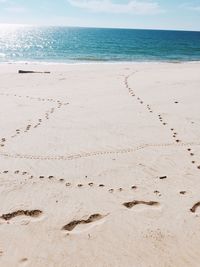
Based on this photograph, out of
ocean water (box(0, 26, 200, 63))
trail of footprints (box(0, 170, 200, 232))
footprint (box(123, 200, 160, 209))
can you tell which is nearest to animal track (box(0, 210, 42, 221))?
trail of footprints (box(0, 170, 200, 232))

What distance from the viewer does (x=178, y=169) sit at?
27.4 feet

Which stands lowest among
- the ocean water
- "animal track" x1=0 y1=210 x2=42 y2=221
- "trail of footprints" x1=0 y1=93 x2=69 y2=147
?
"animal track" x1=0 y1=210 x2=42 y2=221

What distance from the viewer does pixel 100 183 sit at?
25.3 feet

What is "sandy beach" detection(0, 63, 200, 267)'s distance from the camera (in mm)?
5664

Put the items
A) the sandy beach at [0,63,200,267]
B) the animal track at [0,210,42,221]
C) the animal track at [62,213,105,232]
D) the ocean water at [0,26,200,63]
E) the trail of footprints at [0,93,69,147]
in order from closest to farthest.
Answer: the sandy beach at [0,63,200,267] → the animal track at [62,213,105,232] → the animal track at [0,210,42,221] → the trail of footprints at [0,93,69,147] → the ocean water at [0,26,200,63]

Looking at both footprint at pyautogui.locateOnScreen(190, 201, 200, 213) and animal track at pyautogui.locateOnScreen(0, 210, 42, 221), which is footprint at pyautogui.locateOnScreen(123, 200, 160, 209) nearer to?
footprint at pyautogui.locateOnScreen(190, 201, 200, 213)

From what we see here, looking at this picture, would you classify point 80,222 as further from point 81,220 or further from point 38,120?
point 38,120

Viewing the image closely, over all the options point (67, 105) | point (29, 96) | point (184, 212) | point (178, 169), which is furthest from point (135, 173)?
point (29, 96)

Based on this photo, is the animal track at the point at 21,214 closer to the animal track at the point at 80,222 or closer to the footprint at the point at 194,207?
the animal track at the point at 80,222

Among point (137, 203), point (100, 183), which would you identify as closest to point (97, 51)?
point (100, 183)

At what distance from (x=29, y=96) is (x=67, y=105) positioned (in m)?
2.55

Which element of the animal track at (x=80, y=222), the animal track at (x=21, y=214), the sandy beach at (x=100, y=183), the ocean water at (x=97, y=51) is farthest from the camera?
the ocean water at (x=97, y=51)

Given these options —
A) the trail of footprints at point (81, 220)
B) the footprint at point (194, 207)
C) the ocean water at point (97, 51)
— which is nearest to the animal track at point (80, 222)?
the trail of footprints at point (81, 220)

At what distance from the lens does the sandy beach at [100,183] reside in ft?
18.6
